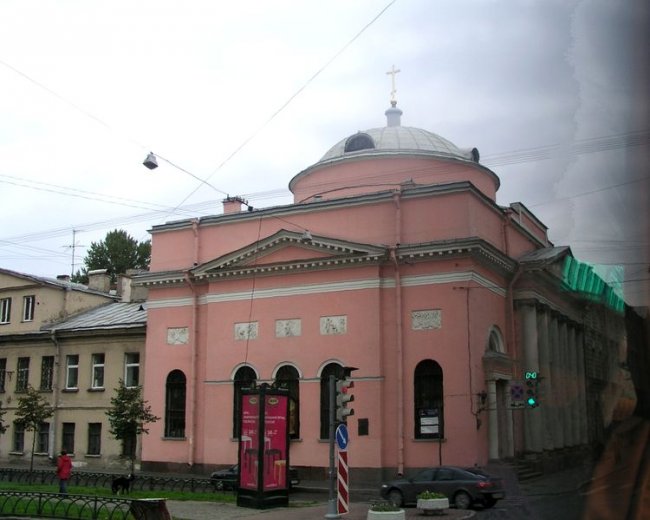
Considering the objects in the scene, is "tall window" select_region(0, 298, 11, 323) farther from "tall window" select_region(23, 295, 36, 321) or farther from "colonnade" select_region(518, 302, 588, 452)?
"colonnade" select_region(518, 302, 588, 452)

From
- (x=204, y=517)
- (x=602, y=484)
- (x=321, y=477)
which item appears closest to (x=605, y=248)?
(x=602, y=484)

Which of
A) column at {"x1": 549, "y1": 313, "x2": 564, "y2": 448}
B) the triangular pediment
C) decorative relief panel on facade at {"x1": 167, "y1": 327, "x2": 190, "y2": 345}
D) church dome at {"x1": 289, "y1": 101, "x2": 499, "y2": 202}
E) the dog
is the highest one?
church dome at {"x1": 289, "y1": 101, "x2": 499, "y2": 202}

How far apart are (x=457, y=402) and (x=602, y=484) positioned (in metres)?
22.9

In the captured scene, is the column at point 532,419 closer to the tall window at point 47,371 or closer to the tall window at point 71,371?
the tall window at point 71,371

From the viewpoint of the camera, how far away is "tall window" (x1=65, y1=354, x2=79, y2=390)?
113 ft

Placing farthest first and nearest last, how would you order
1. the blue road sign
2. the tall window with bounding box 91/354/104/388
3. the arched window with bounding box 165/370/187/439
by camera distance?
the tall window with bounding box 91/354/104/388, the arched window with bounding box 165/370/187/439, the blue road sign

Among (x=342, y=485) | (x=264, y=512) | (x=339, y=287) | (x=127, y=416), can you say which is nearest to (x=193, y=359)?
(x=127, y=416)

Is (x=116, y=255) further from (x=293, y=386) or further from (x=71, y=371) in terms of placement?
(x=293, y=386)

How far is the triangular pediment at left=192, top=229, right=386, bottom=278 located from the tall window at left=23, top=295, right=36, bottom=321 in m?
12.3

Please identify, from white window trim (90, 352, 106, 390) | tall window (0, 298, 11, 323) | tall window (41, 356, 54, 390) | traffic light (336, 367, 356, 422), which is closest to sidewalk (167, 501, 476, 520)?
traffic light (336, 367, 356, 422)

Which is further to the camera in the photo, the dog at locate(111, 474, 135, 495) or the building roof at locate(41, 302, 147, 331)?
the building roof at locate(41, 302, 147, 331)

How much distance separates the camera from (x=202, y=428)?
28547mm

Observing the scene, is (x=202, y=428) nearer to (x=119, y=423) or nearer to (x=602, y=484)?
(x=119, y=423)

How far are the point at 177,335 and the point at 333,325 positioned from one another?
7.30 meters
